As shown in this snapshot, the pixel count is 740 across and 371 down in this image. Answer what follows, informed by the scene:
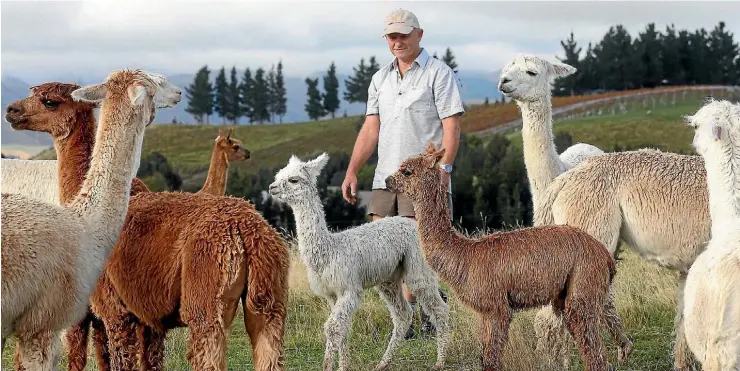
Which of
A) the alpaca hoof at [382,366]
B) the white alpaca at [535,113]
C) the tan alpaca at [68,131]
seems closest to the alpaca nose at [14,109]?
the tan alpaca at [68,131]

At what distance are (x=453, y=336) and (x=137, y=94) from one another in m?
3.70

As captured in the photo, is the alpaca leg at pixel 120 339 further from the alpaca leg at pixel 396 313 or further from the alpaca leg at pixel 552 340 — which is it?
the alpaca leg at pixel 552 340

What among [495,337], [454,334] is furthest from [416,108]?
[495,337]

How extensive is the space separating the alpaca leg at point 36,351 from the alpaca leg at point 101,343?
1.62 metres

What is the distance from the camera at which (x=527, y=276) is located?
5.96 meters

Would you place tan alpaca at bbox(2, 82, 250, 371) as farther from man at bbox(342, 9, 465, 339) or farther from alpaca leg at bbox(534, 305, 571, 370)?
alpaca leg at bbox(534, 305, 571, 370)

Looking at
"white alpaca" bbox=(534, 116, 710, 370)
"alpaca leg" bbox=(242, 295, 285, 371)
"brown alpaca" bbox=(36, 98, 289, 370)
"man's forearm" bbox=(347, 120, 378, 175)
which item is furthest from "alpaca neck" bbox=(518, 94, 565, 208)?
"alpaca leg" bbox=(242, 295, 285, 371)

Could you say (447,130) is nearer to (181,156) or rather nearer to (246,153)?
(246,153)

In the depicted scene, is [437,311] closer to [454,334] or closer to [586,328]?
[454,334]

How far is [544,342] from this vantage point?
7195 mm

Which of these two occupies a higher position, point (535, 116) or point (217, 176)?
point (535, 116)

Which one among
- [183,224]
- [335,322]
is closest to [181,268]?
[183,224]

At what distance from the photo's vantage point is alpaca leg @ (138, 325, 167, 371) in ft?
20.7

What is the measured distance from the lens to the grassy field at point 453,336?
7660 mm
